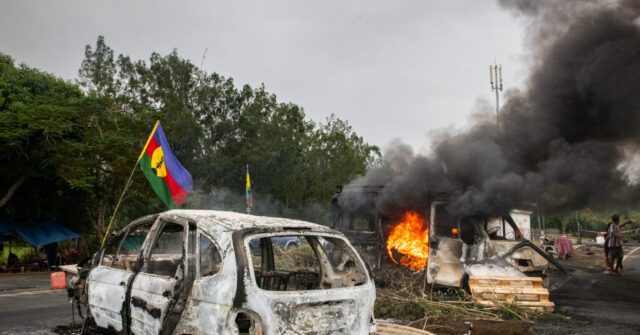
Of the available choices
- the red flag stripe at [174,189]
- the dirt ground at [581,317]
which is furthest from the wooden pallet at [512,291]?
the red flag stripe at [174,189]

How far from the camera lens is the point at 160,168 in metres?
8.84

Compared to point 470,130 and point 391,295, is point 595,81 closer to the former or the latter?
point 470,130

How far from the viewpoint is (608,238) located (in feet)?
39.9

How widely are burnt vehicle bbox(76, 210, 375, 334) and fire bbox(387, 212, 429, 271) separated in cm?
610

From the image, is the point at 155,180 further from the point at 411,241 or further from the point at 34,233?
the point at 34,233

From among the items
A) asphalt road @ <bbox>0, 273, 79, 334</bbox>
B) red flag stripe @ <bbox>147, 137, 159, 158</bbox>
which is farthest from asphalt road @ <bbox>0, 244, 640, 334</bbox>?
red flag stripe @ <bbox>147, 137, 159, 158</bbox>

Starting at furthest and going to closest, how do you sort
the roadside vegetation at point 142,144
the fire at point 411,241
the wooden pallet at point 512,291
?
the roadside vegetation at point 142,144, the fire at point 411,241, the wooden pallet at point 512,291

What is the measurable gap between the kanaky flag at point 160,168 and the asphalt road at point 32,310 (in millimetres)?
2533

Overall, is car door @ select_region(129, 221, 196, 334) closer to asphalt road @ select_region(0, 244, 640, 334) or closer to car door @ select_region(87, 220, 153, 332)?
car door @ select_region(87, 220, 153, 332)

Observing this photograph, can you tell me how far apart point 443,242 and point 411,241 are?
1.84 meters

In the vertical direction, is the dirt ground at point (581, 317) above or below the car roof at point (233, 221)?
below

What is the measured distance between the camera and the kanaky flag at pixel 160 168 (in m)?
8.76

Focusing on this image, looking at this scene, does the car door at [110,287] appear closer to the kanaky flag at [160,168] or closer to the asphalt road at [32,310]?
the asphalt road at [32,310]

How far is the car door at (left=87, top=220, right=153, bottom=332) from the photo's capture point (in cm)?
420
